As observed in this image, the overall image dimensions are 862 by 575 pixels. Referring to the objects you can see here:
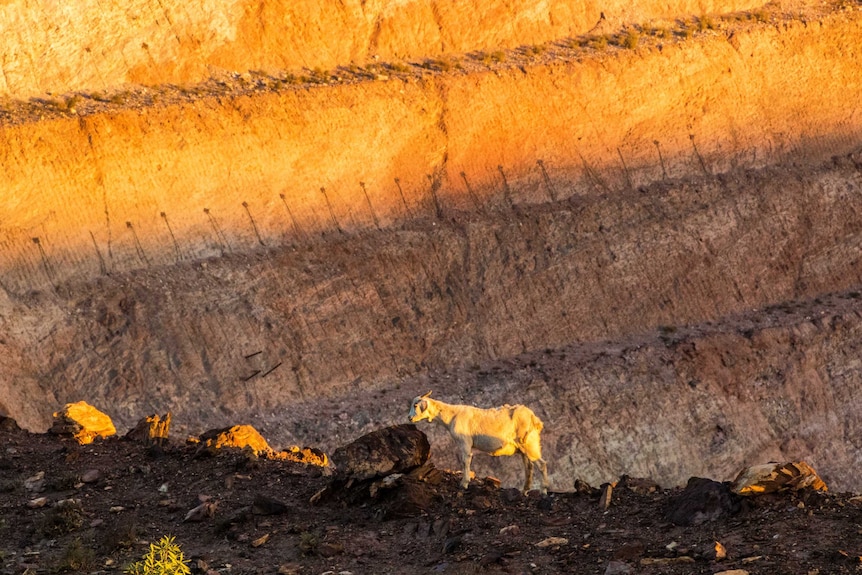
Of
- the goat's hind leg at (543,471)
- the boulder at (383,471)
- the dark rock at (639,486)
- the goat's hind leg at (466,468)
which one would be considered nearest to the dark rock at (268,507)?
the boulder at (383,471)

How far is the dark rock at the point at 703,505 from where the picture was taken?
47.5ft

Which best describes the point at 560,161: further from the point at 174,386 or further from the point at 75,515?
the point at 75,515

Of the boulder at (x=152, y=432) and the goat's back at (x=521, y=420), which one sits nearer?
the goat's back at (x=521, y=420)

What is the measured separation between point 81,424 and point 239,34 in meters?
16.0

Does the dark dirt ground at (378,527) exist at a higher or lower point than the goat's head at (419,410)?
lower

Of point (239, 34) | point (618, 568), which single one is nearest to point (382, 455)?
point (618, 568)

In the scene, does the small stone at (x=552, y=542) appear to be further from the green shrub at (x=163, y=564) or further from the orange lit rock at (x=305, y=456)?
the orange lit rock at (x=305, y=456)

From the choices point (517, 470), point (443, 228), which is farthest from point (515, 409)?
point (443, 228)

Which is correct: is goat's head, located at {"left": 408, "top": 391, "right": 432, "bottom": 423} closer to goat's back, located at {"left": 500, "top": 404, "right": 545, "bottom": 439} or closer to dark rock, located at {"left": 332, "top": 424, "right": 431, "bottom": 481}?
dark rock, located at {"left": 332, "top": 424, "right": 431, "bottom": 481}

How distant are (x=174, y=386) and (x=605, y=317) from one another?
11419 mm

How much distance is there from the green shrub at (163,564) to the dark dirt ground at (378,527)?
0.39 m

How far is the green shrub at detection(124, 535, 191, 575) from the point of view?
13.6 meters

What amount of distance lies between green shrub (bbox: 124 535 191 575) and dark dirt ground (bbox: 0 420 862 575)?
1.27 ft

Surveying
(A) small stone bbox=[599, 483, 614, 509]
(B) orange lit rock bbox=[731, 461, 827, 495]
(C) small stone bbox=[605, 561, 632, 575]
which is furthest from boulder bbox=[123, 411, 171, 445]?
(B) orange lit rock bbox=[731, 461, 827, 495]
